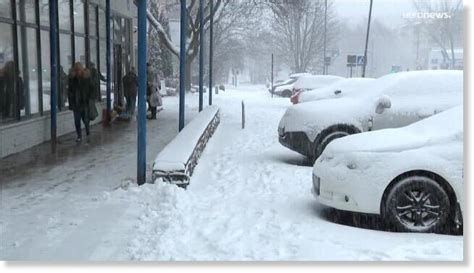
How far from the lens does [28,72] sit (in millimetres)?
11578

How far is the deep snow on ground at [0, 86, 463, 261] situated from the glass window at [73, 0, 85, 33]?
7.43 metres

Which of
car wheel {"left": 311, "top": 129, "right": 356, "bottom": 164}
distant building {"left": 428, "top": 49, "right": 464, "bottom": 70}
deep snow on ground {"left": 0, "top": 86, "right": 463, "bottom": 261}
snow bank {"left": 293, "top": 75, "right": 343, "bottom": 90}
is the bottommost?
deep snow on ground {"left": 0, "top": 86, "right": 463, "bottom": 261}

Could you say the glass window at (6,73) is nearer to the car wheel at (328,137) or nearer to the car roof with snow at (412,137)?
the car wheel at (328,137)

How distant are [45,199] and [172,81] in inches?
1300

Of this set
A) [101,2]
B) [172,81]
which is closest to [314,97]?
[101,2]

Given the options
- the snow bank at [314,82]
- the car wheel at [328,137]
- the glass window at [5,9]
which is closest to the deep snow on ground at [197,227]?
the car wheel at [328,137]

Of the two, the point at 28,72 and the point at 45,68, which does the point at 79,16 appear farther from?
the point at 28,72

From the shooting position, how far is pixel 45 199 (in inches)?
280

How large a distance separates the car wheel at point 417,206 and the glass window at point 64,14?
9957 millimetres

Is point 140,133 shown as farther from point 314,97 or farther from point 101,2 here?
point 101,2

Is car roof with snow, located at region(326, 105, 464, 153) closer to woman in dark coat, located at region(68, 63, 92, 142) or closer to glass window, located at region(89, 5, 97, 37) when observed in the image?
woman in dark coat, located at region(68, 63, 92, 142)

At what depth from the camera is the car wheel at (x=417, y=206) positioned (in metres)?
5.83

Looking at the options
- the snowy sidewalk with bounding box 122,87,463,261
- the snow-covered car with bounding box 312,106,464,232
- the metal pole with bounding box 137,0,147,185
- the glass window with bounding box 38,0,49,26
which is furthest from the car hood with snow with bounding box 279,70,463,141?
the glass window with bounding box 38,0,49,26

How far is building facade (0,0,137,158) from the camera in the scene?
34.3ft
